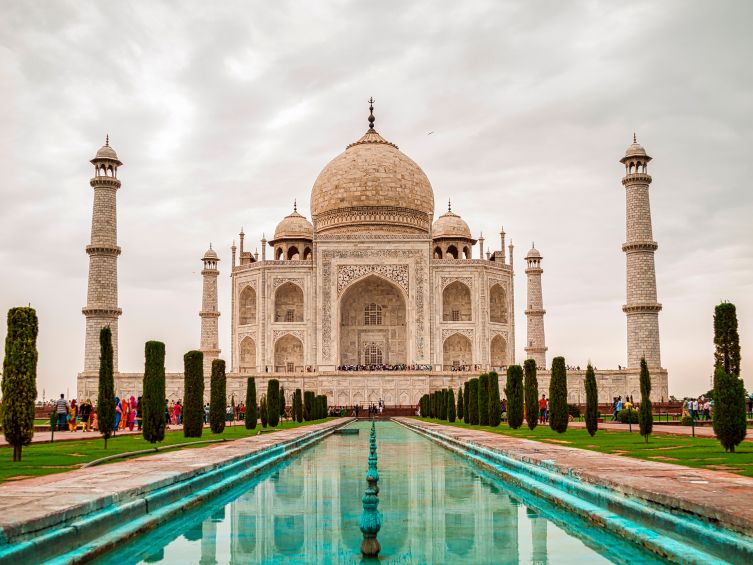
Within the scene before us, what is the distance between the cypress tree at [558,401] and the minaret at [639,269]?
13.4 metres

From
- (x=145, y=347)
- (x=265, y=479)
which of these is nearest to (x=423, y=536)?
(x=265, y=479)

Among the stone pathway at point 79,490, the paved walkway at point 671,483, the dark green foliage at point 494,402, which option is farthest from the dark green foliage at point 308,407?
the paved walkway at point 671,483

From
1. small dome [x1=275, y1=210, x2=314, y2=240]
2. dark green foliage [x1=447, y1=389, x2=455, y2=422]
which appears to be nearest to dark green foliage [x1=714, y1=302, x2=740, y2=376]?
dark green foliage [x1=447, y1=389, x2=455, y2=422]

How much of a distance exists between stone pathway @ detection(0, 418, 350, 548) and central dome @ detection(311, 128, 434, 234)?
25225mm

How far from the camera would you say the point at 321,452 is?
9.27m

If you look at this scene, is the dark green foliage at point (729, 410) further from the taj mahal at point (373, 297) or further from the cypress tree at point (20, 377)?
the taj mahal at point (373, 297)

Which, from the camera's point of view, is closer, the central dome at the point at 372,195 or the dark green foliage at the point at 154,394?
the dark green foliage at the point at 154,394

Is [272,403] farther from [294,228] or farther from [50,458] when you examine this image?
[294,228]

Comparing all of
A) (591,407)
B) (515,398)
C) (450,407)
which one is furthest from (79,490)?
(450,407)

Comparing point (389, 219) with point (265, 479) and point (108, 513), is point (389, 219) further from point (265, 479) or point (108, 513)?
point (108, 513)

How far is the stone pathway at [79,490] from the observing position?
325cm

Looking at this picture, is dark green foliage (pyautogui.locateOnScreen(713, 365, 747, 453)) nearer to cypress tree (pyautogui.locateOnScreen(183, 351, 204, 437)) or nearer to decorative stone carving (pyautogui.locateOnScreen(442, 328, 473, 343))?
cypress tree (pyautogui.locateOnScreen(183, 351, 204, 437))

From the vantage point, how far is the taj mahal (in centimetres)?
2572

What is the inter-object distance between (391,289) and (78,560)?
28.2m
